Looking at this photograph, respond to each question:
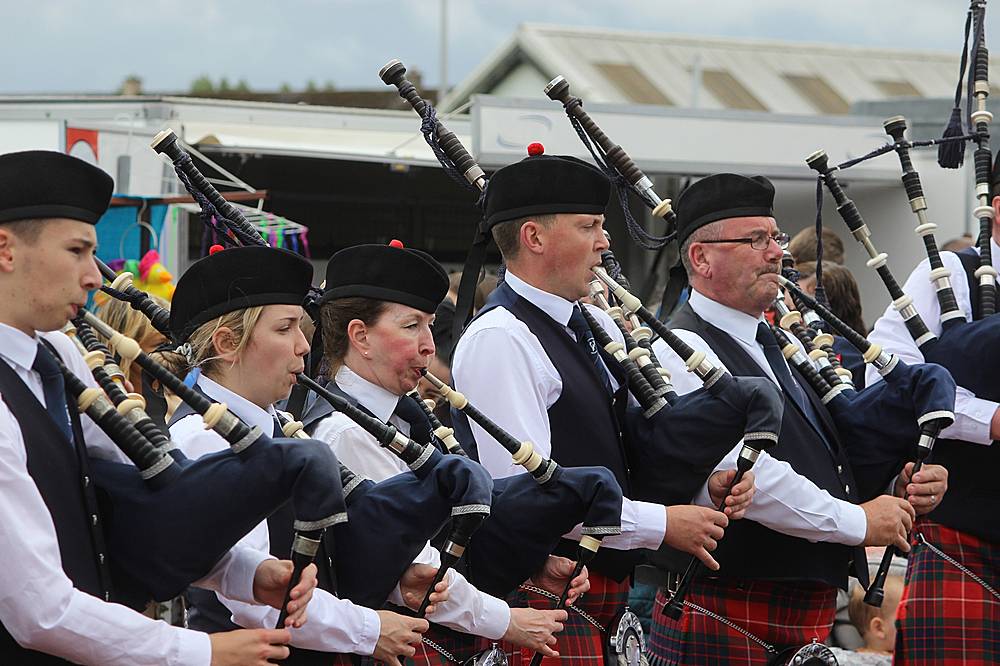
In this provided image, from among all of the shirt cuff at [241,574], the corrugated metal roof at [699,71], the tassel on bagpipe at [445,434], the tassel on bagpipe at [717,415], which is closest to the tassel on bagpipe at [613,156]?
the tassel on bagpipe at [717,415]

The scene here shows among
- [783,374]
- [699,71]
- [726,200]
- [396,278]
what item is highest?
[699,71]

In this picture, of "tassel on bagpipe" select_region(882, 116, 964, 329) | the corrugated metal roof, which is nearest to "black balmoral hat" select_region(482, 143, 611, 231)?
"tassel on bagpipe" select_region(882, 116, 964, 329)

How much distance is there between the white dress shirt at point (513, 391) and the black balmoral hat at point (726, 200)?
0.68 metres

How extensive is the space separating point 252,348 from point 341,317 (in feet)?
1.34

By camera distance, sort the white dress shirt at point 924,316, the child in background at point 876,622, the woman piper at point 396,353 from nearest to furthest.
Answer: the woman piper at point 396,353
the white dress shirt at point 924,316
the child in background at point 876,622

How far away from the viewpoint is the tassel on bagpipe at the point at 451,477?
2.60 meters

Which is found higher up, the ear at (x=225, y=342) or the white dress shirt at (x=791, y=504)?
the ear at (x=225, y=342)

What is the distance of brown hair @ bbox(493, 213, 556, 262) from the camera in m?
3.38

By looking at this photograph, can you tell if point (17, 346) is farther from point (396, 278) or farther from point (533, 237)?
point (533, 237)

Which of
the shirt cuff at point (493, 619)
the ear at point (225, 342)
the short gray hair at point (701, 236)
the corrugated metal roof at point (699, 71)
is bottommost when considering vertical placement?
the shirt cuff at point (493, 619)

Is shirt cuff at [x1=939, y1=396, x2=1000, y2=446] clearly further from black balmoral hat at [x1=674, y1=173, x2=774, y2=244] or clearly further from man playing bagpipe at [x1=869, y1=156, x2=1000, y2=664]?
black balmoral hat at [x1=674, y1=173, x2=774, y2=244]

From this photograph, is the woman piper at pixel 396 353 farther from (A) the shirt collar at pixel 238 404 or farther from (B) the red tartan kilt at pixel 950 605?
(B) the red tartan kilt at pixel 950 605

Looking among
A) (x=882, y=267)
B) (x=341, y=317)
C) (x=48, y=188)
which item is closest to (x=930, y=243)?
(x=882, y=267)

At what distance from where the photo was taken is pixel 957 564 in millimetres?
3883
